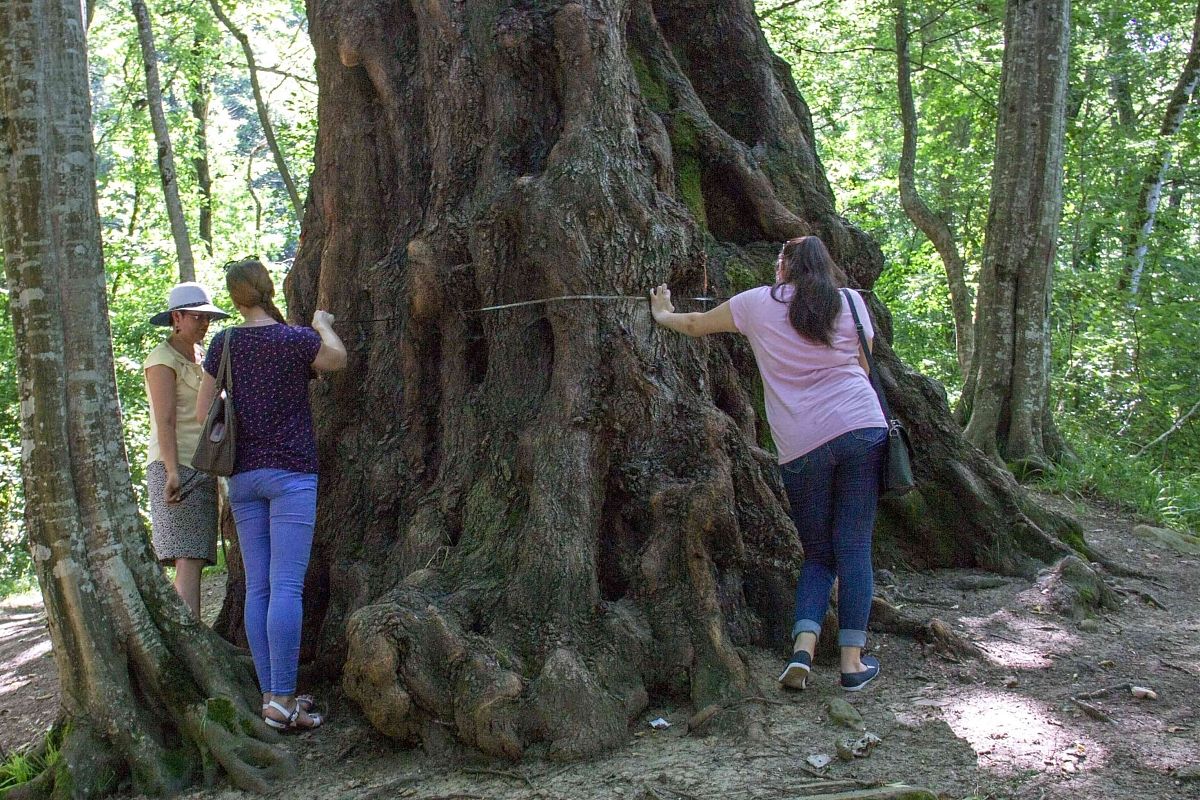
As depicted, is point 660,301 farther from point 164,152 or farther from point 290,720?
point 164,152

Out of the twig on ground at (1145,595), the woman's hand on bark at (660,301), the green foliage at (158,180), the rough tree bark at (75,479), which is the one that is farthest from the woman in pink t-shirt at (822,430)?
the green foliage at (158,180)

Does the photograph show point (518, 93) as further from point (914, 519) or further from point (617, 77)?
point (914, 519)

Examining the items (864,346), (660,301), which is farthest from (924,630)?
(660,301)

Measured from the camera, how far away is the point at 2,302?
60.2ft

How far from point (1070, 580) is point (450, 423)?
3.77 meters

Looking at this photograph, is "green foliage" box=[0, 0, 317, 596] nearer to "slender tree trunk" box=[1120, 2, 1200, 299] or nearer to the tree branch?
the tree branch

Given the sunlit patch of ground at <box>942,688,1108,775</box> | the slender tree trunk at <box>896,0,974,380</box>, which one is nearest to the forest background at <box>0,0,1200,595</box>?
the slender tree trunk at <box>896,0,974,380</box>

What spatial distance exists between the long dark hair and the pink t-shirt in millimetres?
43

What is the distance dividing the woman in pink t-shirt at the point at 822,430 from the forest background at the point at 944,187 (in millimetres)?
5880

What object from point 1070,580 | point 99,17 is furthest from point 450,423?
point 99,17

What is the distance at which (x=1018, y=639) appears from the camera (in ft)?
17.7

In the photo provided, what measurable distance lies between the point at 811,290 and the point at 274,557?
270 centimetres

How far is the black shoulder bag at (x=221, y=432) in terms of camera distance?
4.67m

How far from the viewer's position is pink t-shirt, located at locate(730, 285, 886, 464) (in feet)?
15.0
